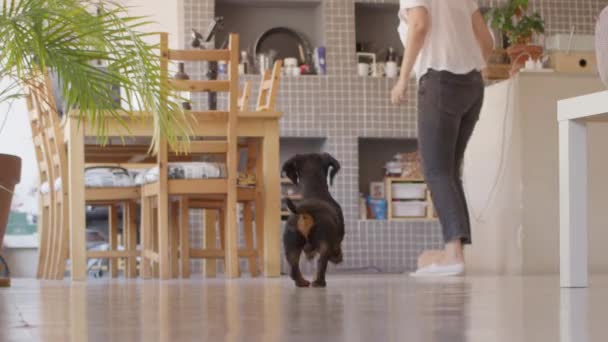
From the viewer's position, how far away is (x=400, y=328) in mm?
1327

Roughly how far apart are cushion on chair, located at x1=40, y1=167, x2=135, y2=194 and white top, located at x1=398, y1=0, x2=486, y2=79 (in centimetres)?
181

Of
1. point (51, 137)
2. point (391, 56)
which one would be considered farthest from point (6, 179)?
point (391, 56)

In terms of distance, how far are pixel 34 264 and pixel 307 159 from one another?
461cm

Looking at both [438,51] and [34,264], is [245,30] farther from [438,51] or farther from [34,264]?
[438,51]

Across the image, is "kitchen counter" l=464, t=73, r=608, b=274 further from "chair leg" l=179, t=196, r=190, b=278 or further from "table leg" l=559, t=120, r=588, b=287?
"table leg" l=559, t=120, r=588, b=287

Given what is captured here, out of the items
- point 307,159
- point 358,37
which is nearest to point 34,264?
point 358,37

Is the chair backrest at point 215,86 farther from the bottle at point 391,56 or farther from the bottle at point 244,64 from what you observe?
the bottle at point 391,56

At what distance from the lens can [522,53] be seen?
5.12 meters

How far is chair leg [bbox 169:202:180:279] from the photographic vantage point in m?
5.28

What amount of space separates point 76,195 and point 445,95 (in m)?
1.75

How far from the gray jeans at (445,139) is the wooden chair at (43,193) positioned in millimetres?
2119

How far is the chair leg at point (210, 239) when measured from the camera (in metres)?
5.69

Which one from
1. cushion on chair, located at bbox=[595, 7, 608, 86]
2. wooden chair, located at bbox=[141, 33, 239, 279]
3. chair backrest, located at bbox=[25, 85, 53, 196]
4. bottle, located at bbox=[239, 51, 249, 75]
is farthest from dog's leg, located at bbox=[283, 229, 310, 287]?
bottle, located at bbox=[239, 51, 249, 75]

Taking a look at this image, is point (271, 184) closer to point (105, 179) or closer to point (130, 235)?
point (105, 179)
